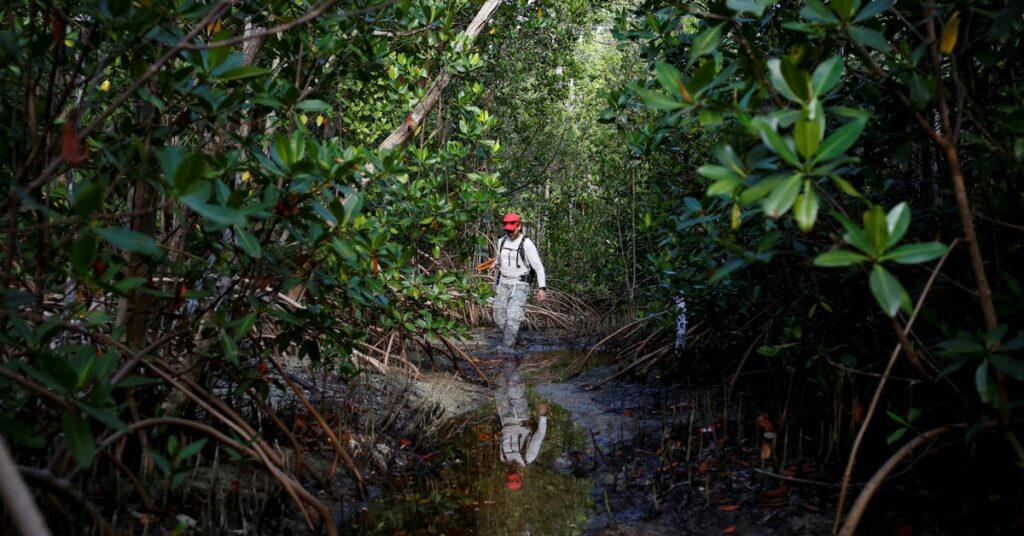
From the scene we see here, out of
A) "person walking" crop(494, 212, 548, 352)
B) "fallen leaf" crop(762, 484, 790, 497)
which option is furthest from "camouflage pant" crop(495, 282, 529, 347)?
"fallen leaf" crop(762, 484, 790, 497)

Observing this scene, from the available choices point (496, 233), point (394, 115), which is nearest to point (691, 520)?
point (394, 115)

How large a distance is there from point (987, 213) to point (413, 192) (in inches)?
121

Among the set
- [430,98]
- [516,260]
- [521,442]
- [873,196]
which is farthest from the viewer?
[516,260]

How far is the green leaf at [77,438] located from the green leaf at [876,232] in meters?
1.66

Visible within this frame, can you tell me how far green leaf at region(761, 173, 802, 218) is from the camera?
1.39 m

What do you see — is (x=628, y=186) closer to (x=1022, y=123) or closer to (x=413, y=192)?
(x=413, y=192)

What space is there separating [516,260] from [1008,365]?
6.12 metres

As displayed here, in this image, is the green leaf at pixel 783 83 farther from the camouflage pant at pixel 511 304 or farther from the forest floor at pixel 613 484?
the camouflage pant at pixel 511 304

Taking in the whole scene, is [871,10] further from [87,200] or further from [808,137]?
[87,200]

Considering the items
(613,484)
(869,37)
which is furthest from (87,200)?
(613,484)

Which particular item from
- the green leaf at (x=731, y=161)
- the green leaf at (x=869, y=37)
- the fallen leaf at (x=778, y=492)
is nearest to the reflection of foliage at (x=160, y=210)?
the green leaf at (x=731, y=161)

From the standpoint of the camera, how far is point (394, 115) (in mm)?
5406

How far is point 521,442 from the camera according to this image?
4.25 m

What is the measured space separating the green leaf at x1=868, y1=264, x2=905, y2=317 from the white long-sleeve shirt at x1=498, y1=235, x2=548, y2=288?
245 inches
